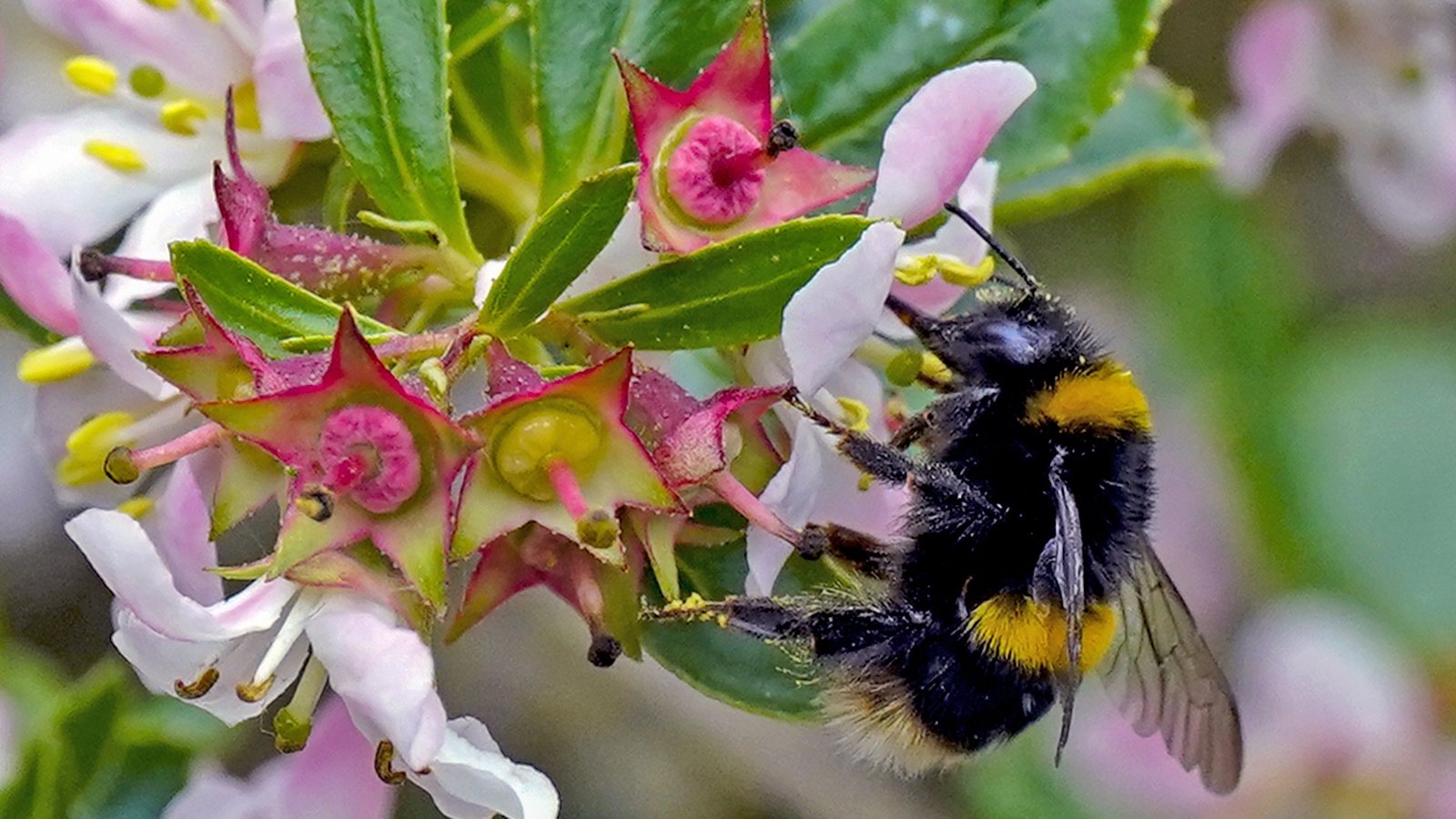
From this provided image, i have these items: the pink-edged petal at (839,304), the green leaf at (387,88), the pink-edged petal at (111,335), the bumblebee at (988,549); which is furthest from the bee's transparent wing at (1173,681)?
the pink-edged petal at (111,335)

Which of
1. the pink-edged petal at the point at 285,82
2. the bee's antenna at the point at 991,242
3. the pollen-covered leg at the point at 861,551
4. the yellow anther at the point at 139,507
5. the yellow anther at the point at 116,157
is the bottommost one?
the yellow anther at the point at 139,507

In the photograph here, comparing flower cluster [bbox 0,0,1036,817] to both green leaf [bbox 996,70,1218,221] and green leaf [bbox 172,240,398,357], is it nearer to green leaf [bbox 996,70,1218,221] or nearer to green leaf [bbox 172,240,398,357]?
green leaf [bbox 172,240,398,357]

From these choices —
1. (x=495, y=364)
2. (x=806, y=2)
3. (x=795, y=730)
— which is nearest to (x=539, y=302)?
(x=495, y=364)

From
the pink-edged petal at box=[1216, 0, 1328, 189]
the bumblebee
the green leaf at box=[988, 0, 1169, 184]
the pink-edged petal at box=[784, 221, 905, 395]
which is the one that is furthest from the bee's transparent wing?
the pink-edged petal at box=[1216, 0, 1328, 189]

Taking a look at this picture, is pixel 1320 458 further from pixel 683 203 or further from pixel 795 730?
pixel 683 203

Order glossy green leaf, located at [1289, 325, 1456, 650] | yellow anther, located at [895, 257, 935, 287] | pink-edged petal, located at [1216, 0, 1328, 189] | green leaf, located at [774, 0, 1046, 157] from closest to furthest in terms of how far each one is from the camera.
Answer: yellow anther, located at [895, 257, 935, 287] → green leaf, located at [774, 0, 1046, 157] → pink-edged petal, located at [1216, 0, 1328, 189] → glossy green leaf, located at [1289, 325, 1456, 650]

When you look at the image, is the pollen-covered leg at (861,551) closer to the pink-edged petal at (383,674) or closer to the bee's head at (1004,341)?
the bee's head at (1004,341)
